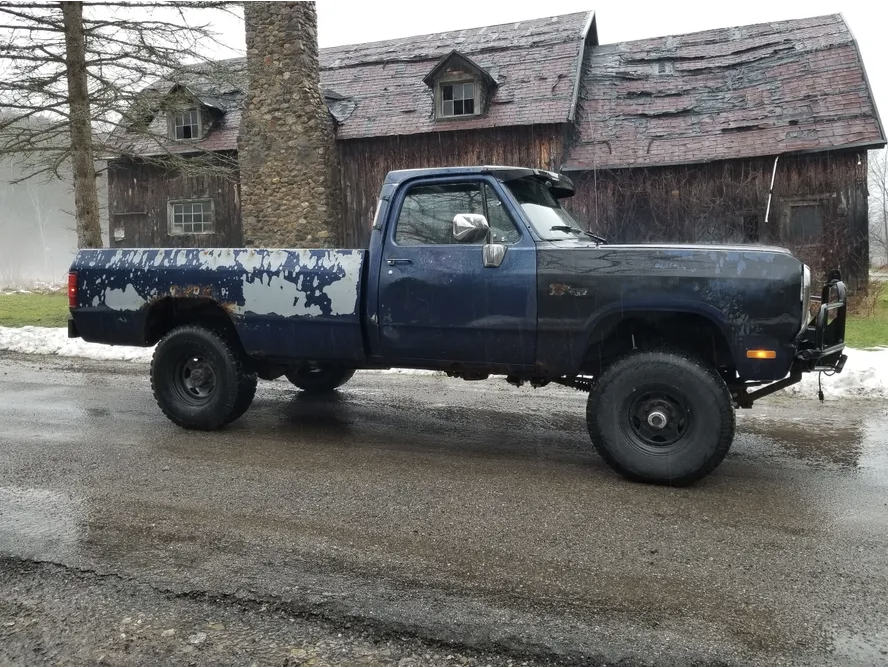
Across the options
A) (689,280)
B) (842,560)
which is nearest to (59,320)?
(689,280)

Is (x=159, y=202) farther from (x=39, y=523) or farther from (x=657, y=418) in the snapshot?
(x=657, y=418)

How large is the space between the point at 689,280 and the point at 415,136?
49.7 feet

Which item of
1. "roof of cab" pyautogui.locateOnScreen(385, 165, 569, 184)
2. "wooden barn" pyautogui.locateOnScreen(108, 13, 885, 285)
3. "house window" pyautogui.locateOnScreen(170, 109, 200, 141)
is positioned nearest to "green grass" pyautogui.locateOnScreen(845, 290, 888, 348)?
"wooden barn" pyautogui.locateOnScreen(108, 13, 885, 285)

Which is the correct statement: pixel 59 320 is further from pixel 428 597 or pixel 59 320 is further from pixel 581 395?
pixel 428 597

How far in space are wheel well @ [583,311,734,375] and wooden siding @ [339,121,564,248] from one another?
42.7 feet

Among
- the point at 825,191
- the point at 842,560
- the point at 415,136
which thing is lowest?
the point at 842,560

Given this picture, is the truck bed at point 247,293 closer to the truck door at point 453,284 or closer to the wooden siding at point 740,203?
the truck door at point 453,284

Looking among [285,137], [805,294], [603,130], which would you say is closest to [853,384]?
[805,294]

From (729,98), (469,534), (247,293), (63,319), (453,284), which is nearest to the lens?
(469,534)

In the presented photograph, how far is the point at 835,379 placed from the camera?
297 inches

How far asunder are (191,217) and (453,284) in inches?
726

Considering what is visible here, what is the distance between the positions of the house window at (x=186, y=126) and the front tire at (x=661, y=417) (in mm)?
19533

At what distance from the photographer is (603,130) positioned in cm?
1777

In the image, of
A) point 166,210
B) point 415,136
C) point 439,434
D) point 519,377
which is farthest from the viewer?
point 166,210
